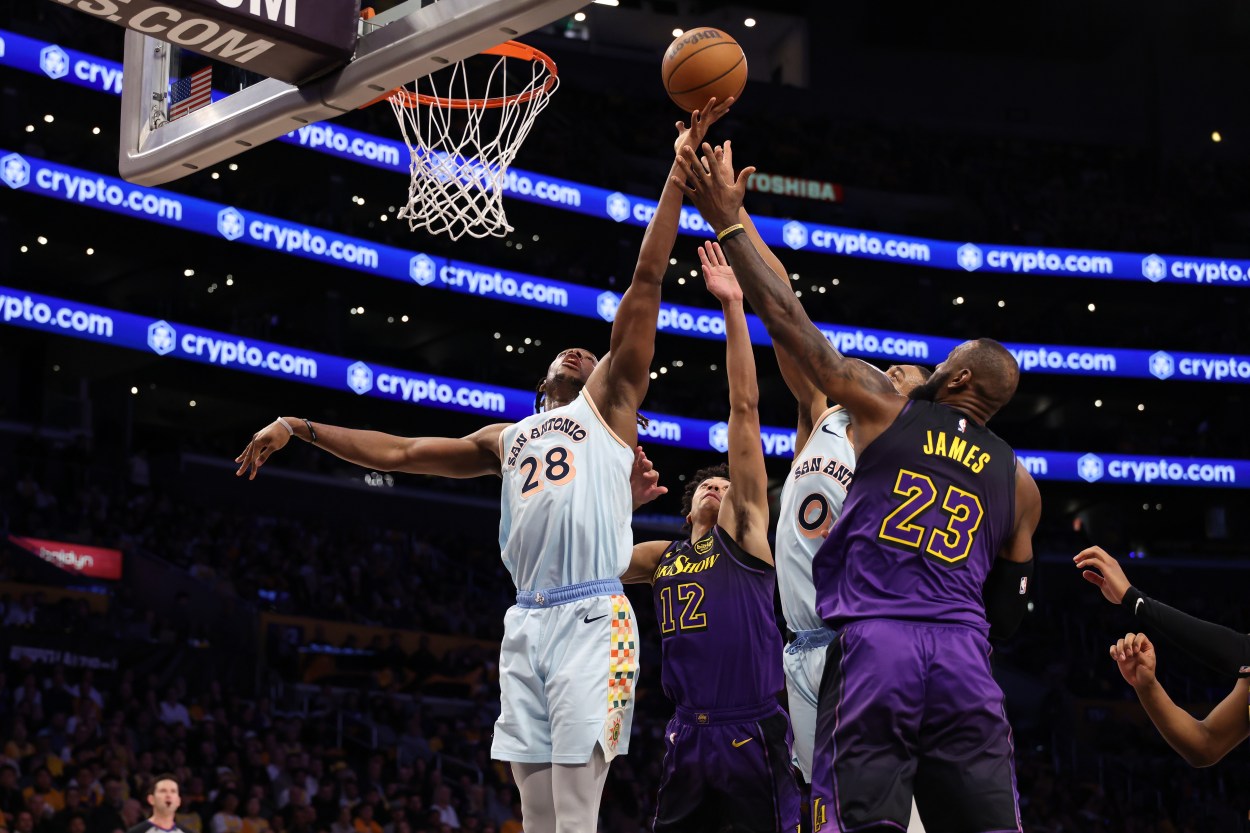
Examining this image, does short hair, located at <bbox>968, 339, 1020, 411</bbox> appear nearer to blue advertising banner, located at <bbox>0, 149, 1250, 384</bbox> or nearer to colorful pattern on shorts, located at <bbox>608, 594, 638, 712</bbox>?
colorful pattern on shorts, located at <bbox>608, 594, 638, 712</bbox>

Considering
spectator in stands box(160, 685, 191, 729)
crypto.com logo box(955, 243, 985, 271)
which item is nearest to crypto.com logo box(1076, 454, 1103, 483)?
crypto.com logo box(955, 243, 985, 271)

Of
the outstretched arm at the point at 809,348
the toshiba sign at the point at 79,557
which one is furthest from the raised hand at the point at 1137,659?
the toshiba sign at the point at 79,557

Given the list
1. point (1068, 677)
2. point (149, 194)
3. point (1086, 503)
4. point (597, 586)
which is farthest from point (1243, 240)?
point (597, 586)

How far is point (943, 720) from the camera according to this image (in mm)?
4137

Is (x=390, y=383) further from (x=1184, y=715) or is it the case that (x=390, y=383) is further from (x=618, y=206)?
(x=1184, y=715)

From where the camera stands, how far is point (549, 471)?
5.23 metres

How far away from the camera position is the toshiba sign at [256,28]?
5.00 meters

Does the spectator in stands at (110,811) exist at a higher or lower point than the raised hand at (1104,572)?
lower

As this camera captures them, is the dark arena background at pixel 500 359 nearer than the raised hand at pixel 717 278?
No

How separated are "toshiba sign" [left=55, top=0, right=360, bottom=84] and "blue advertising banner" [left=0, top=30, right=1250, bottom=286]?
2338cm

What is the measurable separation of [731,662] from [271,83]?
3.11 meters

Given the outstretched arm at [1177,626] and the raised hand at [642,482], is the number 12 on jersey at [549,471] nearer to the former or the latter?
the raised hand at [642,482]

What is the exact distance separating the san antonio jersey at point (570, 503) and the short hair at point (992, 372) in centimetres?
136

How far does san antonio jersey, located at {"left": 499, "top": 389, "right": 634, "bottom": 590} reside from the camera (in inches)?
203
